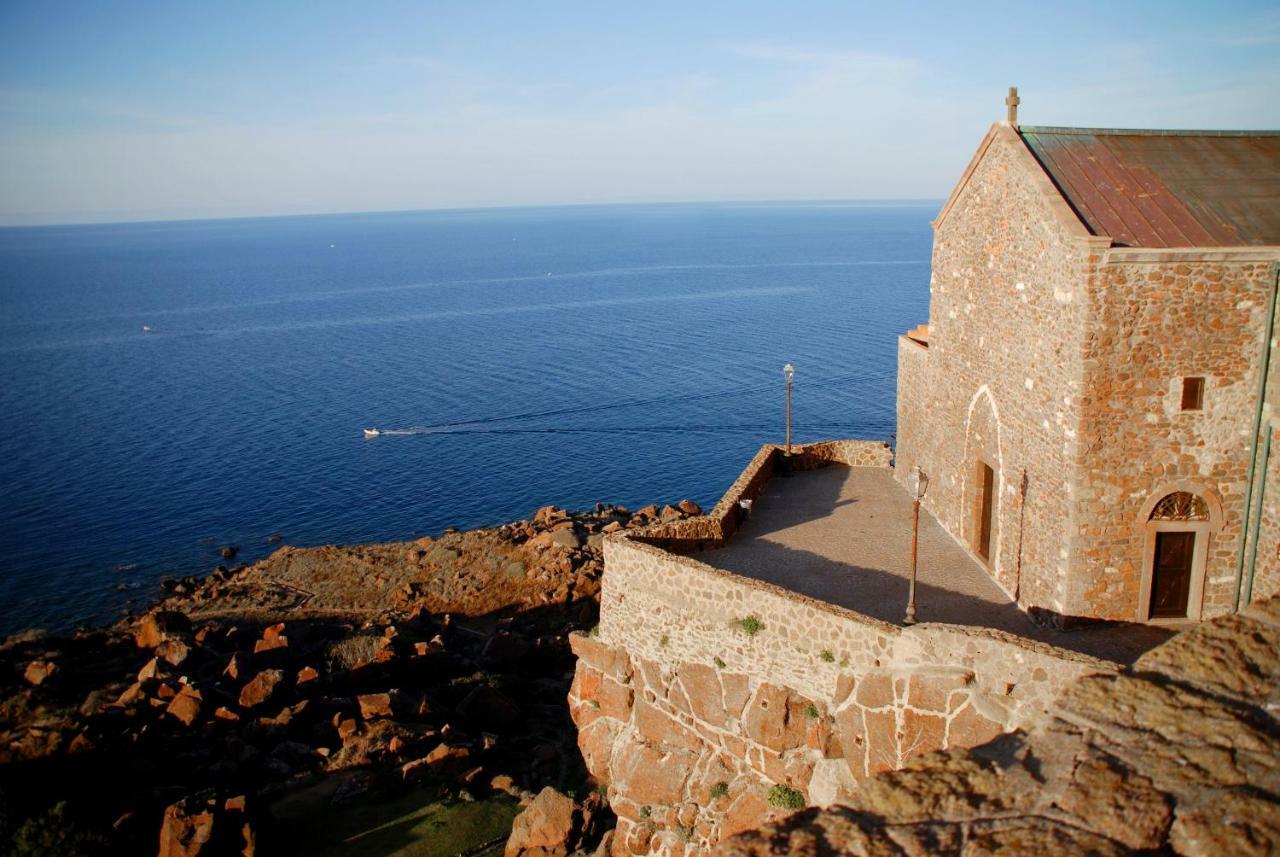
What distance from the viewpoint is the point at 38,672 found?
30156 millimetres

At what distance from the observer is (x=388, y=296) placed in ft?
472

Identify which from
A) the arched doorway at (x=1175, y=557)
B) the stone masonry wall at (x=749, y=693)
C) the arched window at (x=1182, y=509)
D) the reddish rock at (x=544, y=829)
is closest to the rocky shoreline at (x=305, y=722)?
the reddish rock at (x=544, y=829)

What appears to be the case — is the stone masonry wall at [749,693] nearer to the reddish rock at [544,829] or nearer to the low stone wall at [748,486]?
the reddish rock at [544,829]

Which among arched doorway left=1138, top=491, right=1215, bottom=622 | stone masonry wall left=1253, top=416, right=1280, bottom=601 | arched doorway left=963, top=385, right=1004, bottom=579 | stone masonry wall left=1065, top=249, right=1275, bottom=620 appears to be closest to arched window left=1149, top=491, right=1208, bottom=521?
arched doorway left=1138, top=491, right=1215, bottom=622

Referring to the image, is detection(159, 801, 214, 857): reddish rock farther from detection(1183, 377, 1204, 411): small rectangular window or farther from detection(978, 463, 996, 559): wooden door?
detection(1183, 377, 1204, 411): small rectangular window

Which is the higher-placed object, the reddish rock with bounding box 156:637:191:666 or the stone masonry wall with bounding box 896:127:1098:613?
the stone masonry wall with bounding box 896:127:1098:613

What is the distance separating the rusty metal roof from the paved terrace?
24.8 ft

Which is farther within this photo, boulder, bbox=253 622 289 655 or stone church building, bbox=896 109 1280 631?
boulder, bbox=253 622 289 655

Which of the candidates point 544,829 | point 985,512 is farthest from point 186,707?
point 985,512

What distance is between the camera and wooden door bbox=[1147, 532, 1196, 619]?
17484mm

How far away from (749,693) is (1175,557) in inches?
338

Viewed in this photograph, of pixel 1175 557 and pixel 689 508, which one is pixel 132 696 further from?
pixel 1175 557

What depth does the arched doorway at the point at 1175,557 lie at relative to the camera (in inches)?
680

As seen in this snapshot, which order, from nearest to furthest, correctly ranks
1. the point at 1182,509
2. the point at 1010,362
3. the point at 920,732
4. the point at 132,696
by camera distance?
1. the point at 920,732
2. the point at 1182,509
3. the point at 1010,362
4. the point at 132,696
